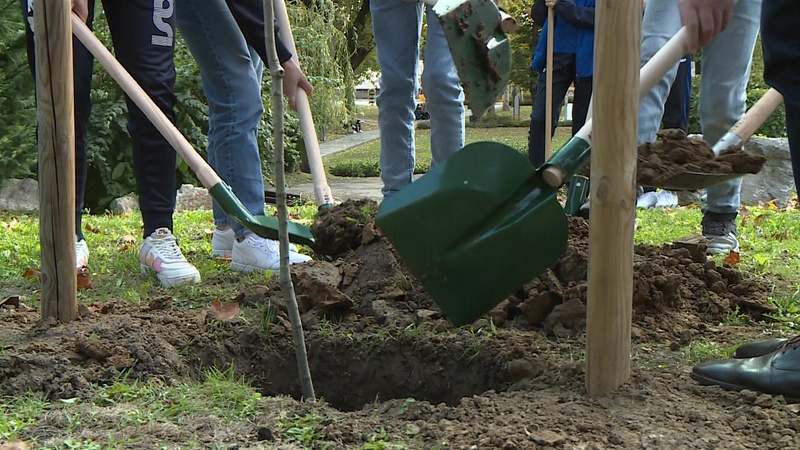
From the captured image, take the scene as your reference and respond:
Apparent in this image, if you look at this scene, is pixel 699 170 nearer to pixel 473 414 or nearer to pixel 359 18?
pixel 473 414

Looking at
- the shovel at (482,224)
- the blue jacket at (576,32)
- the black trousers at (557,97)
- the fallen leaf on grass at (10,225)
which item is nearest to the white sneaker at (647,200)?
the black trousers at (557,97)

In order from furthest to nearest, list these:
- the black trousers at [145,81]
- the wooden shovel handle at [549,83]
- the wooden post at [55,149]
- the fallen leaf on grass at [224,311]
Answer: the wooden shovel handle at [549,83] < the black trousers at [145,81] < the fallen leaf on grass at [224,311] < the wooden post at [55,149]

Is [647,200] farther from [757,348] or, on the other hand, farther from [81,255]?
[81,255]

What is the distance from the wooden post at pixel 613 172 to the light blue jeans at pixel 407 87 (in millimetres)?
1966

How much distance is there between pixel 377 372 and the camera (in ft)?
7.95

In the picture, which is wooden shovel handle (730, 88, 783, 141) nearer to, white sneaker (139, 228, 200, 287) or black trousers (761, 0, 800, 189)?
black trousers (761, 0, 800, 189)

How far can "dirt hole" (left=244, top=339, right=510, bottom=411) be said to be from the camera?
91.7 inches

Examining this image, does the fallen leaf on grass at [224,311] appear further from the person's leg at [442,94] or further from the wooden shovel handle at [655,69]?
the person's leg at [442,94]

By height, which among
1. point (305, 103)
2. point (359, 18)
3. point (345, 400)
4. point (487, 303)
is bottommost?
point (345, 400)

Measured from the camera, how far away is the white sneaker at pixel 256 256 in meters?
3.23

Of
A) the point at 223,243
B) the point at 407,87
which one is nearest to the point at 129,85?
the point at 223,243

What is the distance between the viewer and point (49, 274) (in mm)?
2301

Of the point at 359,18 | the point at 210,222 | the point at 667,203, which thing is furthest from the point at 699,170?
the point at 359,18

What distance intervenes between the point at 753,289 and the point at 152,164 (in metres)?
2.27
